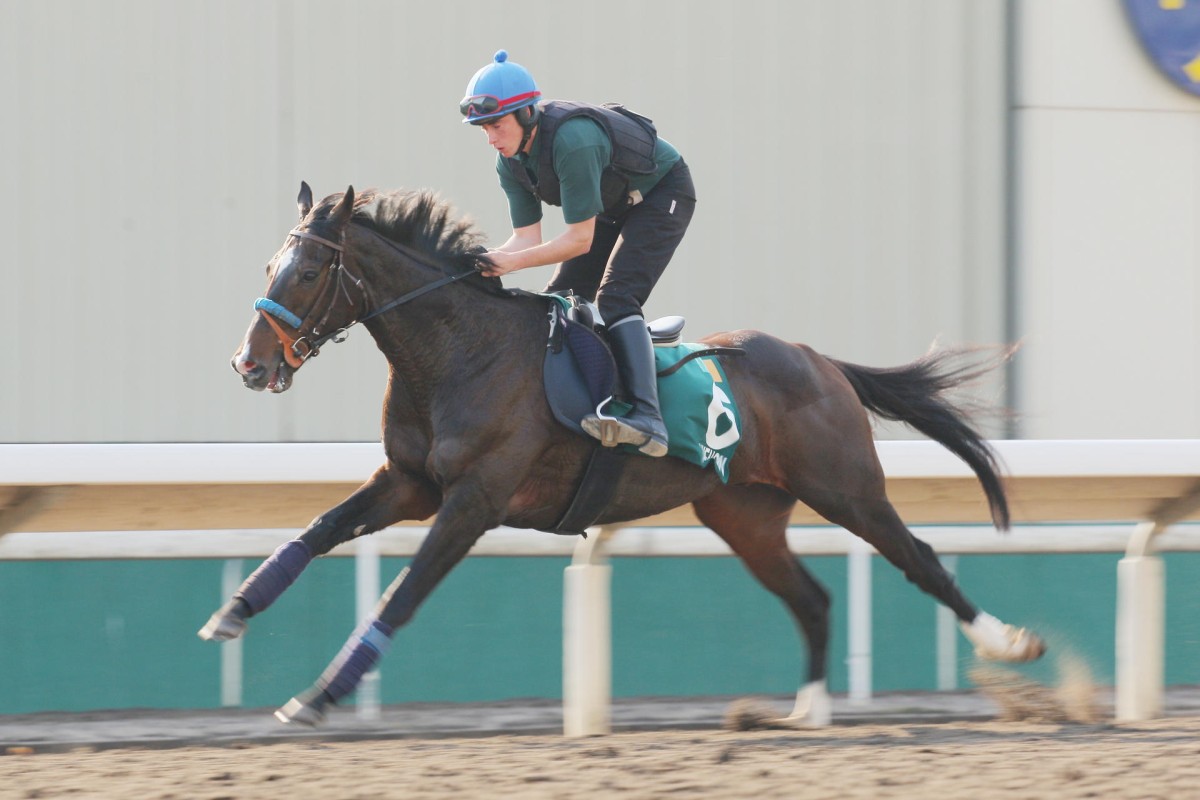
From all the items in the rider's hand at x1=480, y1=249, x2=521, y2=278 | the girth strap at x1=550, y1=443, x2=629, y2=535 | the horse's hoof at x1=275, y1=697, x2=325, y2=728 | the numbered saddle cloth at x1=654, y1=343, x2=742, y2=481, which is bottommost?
the horse's hoof at x1=275, y1=697, x2=325, y2=728

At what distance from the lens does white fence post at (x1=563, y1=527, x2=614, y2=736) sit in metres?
4.70

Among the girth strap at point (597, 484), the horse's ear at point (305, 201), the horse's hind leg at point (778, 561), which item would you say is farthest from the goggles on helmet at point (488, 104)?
the horse's hind leg at point (778, 561)

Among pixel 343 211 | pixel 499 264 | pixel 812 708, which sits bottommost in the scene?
pixel 812 708

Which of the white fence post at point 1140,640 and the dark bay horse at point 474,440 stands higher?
the dark bay horse at point 474,440

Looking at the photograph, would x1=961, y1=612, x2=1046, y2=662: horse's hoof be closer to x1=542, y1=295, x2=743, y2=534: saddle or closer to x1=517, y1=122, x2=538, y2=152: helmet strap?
x1=542, y1=295, x2=743, y2=534: saddle

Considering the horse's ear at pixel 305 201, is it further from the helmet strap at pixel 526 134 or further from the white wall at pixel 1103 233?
the white wall at pixel 1103 233

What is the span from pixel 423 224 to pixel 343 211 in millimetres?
353

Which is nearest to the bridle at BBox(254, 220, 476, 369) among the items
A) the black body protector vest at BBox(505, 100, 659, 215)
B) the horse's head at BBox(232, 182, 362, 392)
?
the horse's head at BBox(232, 182, 362, 392)

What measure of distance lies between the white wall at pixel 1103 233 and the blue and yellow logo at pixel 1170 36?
54 mm

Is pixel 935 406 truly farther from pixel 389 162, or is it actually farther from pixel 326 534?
pixel 389 162

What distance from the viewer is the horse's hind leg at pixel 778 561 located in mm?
4863

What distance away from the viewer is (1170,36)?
20.8 feet

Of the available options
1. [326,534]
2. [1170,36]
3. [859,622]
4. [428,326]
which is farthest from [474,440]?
[1170,36]

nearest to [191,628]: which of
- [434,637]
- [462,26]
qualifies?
[434,637]
